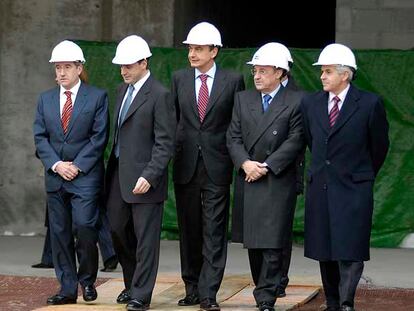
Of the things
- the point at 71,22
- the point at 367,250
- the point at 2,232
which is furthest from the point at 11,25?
the point at 367,250

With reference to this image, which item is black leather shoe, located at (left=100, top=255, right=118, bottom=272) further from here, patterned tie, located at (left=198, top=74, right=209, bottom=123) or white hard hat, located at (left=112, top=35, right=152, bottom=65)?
white hard hat, located at (left=112, top=35, right=152, bottom=65)

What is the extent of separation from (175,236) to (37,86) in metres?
2.29

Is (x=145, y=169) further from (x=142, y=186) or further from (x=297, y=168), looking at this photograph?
(x=297, y=168)

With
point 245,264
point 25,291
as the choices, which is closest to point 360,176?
point 25,291

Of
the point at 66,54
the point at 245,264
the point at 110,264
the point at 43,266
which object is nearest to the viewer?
the point at 66,54

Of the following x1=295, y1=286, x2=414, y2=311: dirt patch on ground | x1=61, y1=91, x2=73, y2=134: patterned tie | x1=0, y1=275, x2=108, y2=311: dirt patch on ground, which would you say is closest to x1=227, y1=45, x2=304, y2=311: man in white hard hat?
x1=295, y1=286, x2=414, y2=311: dirt patch on ground

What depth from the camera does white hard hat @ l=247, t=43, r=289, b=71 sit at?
32.8ft

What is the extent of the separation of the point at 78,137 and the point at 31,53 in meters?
5.11

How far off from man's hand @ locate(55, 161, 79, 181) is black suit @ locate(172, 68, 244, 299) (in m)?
0.76

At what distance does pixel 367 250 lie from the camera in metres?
9.84

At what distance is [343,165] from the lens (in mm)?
9789

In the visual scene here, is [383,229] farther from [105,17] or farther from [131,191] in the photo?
[131,191]

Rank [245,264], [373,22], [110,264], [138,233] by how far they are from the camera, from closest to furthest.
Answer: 1. [138,233]
2. [110,264]
3. [245,264]
4. [373,22]

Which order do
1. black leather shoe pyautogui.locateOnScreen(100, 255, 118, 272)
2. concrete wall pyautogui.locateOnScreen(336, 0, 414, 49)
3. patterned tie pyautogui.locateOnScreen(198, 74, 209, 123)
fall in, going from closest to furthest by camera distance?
1. patterned tie pyautogui.locateOnScreen(198, 74, 209, 123)
2. black leather shoe pyautogui.locateOnScreen(100, 255, 118, 272)
3. concrete wall pyautogui.locateOnScreen(336, 0, 414, 49)
